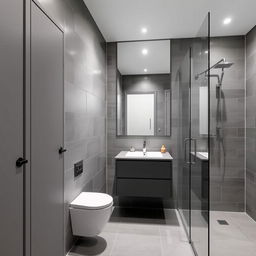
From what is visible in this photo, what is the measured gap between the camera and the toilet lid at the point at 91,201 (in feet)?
6.04

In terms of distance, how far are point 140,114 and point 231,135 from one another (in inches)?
54.7

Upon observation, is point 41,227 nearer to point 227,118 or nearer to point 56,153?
point 56,153

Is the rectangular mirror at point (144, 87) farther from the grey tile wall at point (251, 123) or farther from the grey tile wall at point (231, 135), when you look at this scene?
the grey tile wall at point (251, 123)

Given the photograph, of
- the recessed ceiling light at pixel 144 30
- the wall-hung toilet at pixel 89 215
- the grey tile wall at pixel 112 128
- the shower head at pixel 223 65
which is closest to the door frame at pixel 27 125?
the wall-hung toilet at pixel 89 215

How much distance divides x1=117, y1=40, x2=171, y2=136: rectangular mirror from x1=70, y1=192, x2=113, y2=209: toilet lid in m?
1.28

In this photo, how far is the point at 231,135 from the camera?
294 cm

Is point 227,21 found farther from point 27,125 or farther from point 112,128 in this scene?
point 27,125

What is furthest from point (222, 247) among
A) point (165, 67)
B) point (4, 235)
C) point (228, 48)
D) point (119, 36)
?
point (119, 36)

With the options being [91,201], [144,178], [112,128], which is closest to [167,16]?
[112,128]

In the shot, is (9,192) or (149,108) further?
(149,108)

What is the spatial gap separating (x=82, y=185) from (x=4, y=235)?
1.21 m

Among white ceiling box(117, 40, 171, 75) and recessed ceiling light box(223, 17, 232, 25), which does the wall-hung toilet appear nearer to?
white ceiling box(117, 40, 171, 75)

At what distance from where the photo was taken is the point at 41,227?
135 cm

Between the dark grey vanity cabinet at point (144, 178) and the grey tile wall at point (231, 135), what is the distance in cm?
96
